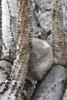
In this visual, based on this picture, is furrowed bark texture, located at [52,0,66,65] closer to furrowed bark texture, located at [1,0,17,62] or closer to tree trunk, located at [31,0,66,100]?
tree trunk, located at [31,0,66,100]

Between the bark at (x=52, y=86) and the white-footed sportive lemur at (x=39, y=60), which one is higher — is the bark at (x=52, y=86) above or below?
below

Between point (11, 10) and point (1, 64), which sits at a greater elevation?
point (11, 10)

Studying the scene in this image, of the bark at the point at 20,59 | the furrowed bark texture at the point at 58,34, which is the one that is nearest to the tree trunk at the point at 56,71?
the furrowed bark texture at the point at 58,34

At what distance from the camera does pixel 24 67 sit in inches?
48.4

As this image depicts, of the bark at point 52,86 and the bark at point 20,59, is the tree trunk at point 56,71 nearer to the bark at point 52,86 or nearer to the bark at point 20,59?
the bark at point 52,86

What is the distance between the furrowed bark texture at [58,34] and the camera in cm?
143

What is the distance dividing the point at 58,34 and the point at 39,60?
0.20m

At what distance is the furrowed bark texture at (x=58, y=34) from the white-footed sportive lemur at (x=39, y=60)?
7cm

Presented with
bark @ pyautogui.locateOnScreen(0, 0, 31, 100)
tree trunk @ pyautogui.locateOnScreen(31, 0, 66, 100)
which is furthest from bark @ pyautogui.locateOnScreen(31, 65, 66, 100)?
bark @ pyautogui.locateOnScreen(0, 0, 31, 100)

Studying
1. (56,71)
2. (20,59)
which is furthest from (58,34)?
(20,59)

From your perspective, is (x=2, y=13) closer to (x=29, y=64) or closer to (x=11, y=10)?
(x=11, y=10)

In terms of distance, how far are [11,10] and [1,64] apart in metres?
0.37

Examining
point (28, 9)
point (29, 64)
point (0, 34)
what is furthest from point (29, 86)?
point (28, 9)

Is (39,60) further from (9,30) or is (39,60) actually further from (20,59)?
(9,30)
